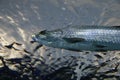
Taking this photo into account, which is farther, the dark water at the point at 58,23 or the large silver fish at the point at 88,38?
the dark water at the point at 58,23

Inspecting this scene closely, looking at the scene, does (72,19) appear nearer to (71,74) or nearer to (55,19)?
(55,19)

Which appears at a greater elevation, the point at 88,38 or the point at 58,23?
the point at 58,23

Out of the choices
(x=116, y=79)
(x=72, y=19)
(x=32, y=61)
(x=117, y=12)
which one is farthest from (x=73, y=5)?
(x=116, y=79)

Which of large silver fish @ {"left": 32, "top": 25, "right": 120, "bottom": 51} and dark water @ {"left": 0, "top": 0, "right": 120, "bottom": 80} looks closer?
large silver fish @ {"left": 32, "top": 25, "right": 120, "bottom": 51}

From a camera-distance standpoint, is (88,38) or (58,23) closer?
(88,38)
